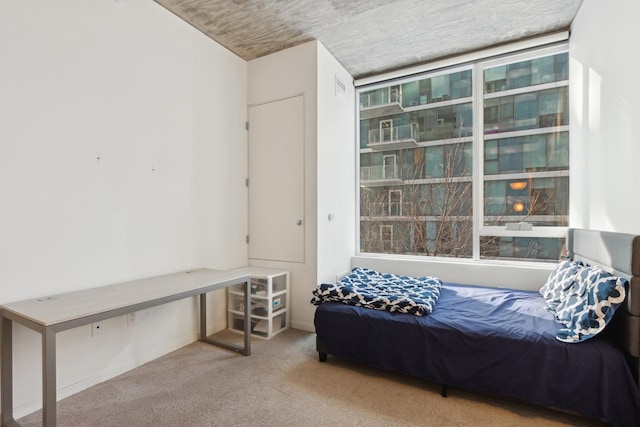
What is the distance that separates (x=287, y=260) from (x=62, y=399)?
6.10 feet

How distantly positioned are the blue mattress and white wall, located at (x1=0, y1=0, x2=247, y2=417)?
141 cm

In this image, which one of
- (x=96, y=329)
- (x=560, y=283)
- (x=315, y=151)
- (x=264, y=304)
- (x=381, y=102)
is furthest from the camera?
(x=381, y=102)

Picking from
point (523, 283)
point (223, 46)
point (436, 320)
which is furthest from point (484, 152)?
point (223, 46)

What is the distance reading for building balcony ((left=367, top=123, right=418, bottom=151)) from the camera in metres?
3.44

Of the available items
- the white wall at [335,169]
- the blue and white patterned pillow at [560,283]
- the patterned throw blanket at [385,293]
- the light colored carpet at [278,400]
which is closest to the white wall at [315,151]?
the white wall at [335,169]

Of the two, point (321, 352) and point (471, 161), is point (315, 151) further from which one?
point (321, 352)

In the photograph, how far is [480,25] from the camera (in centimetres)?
271

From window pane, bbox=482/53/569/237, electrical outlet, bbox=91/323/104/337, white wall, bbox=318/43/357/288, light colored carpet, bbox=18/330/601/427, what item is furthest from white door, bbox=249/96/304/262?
window pane, bbox=482/53/569/237

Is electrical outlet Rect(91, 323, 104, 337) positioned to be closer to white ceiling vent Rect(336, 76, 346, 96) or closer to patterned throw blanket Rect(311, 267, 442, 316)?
patterned throw blanket Rect(311, 267, 442, 316)

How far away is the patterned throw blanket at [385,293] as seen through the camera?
2.16 meters

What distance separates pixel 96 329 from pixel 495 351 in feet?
8.31

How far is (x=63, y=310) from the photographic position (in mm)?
1531

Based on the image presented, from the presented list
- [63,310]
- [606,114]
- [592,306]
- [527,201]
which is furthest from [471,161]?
[63,310]

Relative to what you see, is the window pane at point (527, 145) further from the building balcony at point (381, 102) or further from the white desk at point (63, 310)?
Answer: the white desk at point (63, 310)
